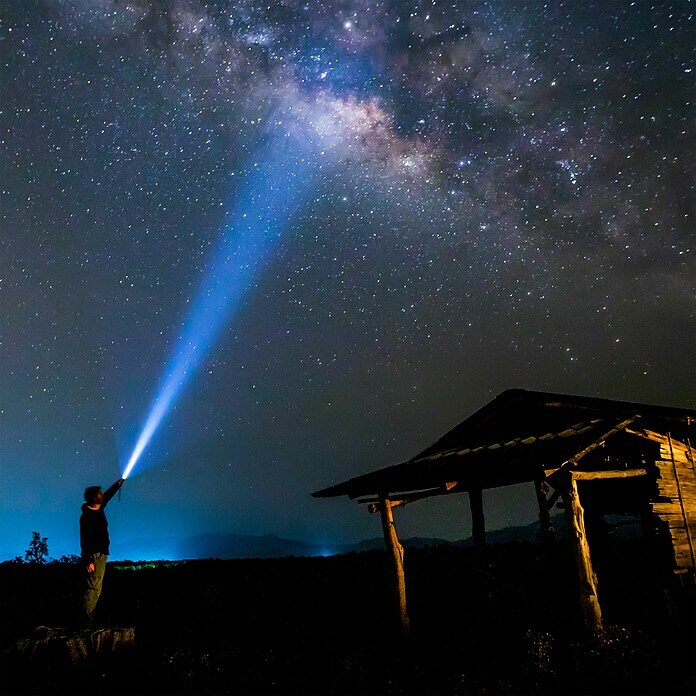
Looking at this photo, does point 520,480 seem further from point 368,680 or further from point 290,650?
point 290,650

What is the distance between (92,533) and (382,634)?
592cm

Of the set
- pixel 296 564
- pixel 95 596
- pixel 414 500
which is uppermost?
pixel 414 500

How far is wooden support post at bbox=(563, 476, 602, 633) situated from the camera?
738cm

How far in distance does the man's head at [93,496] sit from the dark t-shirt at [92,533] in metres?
0.08

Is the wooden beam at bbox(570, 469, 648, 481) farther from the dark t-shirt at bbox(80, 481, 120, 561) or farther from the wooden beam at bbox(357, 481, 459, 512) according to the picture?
the dark t-shirt at bbox(80, 481, 120, 561)

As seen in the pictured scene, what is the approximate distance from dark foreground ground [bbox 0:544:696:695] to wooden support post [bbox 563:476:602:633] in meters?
0.26

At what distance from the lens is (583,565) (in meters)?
7.63

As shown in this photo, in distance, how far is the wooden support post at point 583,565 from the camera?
291 inches

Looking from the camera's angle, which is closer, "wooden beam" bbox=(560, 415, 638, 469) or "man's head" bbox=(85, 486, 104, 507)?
"wooden beam" bbox=(560, 415, 638, 469)

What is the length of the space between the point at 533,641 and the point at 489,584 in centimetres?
Answer: 445

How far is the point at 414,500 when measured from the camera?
411 inches

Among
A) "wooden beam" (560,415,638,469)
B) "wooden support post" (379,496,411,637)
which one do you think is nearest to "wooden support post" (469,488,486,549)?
"wooden support post" (379,496,411,637)

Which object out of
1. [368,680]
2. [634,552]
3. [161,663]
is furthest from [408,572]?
[161,663]

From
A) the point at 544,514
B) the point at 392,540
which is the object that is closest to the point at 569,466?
the point at 544,514
